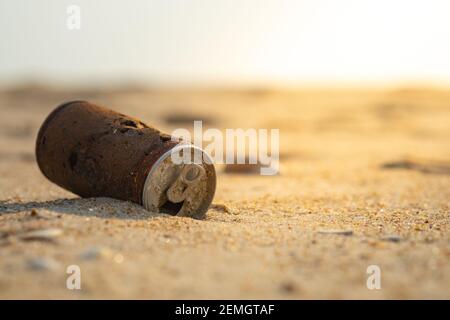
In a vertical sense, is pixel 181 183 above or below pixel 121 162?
below

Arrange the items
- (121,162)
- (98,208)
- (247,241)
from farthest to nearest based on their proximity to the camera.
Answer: (121,162)
(98,208)
(247,241)

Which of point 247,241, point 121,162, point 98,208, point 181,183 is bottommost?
point 247,241

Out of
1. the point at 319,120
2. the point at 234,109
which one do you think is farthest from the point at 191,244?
the point at 234,109

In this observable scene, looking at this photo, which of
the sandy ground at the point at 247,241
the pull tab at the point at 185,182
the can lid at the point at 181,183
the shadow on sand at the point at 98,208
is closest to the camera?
the sandy ground at the point at 247,241

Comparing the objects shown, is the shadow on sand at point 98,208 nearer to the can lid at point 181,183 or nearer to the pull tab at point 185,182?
the can lid at point 181,183

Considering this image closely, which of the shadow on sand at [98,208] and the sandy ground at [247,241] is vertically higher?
the shadow on sand at [98,208]

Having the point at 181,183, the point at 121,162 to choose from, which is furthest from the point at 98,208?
the point at 181,183

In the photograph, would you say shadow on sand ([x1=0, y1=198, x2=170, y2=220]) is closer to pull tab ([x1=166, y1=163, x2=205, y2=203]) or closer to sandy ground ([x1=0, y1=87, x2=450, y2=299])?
sandy ground ([x1=0, y1=87, x2=450, y2=299])

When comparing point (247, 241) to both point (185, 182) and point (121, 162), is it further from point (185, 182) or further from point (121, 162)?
point (121, 162)

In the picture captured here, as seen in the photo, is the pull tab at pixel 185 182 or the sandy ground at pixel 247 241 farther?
the pull tab at pixel 185 182

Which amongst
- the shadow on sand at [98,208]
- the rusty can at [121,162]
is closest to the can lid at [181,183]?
the rusty can at [121,162]
